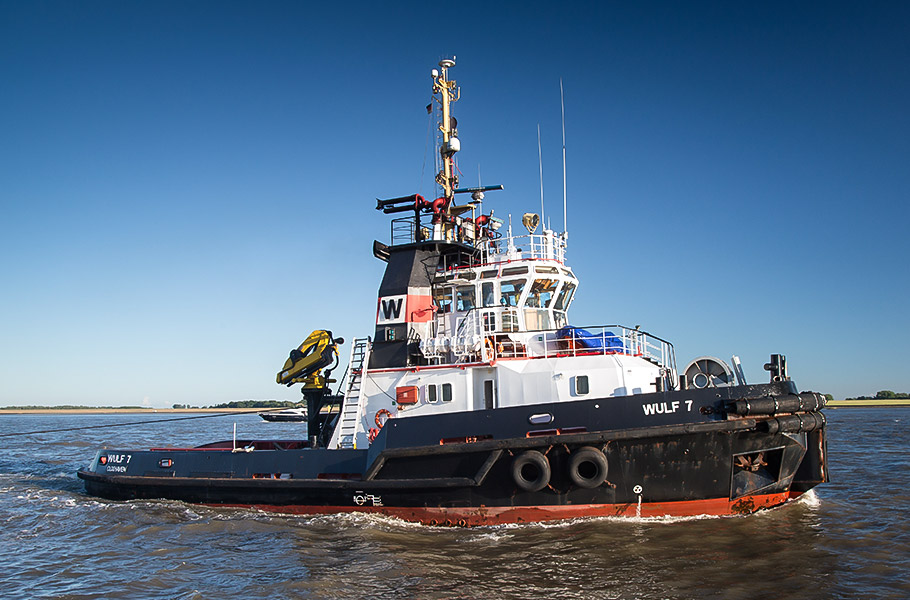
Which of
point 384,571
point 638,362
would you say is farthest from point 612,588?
point 638,362

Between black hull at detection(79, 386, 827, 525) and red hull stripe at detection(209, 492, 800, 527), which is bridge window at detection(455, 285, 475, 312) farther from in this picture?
red hull stripe at detection(209, 492, 800, 527)

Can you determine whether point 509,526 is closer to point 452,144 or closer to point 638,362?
point 638,362

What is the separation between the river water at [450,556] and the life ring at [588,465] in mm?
711

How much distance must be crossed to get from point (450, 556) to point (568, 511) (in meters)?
1.95

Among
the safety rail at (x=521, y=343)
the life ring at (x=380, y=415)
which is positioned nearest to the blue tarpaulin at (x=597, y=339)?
the safety rail at (x=521, y=343)

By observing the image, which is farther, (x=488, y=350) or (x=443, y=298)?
(x=443, y=298)

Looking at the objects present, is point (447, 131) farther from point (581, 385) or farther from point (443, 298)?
point (581, 385)

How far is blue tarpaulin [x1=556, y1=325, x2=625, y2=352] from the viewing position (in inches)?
399

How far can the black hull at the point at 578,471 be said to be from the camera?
8836 millimetres

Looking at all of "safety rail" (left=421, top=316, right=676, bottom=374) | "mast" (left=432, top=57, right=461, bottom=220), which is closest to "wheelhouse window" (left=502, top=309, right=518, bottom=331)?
"safety rail" (left=421, top=316, right=676, bottom=374)

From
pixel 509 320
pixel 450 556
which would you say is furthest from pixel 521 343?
pixel 450 556

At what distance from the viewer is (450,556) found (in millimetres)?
8234

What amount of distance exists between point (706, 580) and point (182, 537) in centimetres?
748

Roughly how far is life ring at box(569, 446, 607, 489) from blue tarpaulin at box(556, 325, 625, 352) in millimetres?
1857
